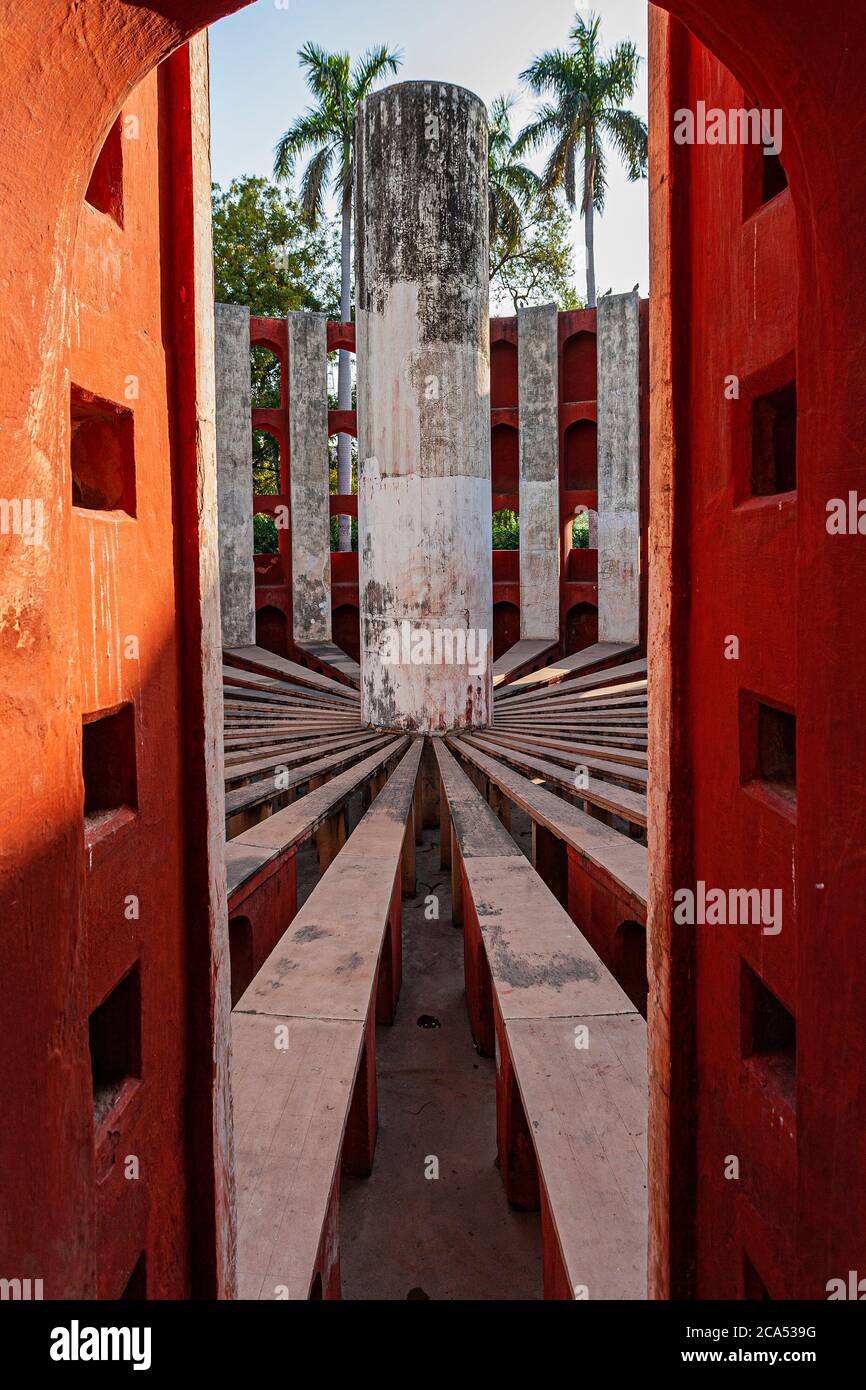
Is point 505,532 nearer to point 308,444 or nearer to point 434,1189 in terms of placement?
point 308,444

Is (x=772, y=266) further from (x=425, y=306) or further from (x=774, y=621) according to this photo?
(x=425, y=306)

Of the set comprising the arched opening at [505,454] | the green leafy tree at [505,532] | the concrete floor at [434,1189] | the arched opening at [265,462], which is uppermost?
the arched opening at [265,462]

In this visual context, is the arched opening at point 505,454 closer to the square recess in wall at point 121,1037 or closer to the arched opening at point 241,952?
the arched opening at point 241,952

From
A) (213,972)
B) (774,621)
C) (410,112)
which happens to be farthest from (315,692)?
(774,621)

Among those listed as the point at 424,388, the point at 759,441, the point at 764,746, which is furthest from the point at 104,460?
the point at 424,388

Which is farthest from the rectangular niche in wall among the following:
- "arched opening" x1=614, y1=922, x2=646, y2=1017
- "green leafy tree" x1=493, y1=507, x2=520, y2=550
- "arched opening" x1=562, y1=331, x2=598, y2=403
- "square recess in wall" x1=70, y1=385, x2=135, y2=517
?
"green leafy tree" x1=493, y1=507, x2=520, y2=550

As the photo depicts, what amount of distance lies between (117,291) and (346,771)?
5735mm

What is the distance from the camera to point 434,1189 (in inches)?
181

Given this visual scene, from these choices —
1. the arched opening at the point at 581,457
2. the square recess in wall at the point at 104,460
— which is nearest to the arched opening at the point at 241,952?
the square recess in wall at the point at 104,460

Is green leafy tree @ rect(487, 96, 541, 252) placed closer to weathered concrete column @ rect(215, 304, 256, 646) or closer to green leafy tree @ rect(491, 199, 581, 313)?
green leafy tree @ rect(491, 199, 581, 313)

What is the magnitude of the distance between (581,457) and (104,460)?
526 inches

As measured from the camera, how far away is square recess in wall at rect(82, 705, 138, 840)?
223cm

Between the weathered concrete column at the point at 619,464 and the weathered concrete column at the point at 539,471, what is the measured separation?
0.73 m

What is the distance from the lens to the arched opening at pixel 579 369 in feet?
46.9
